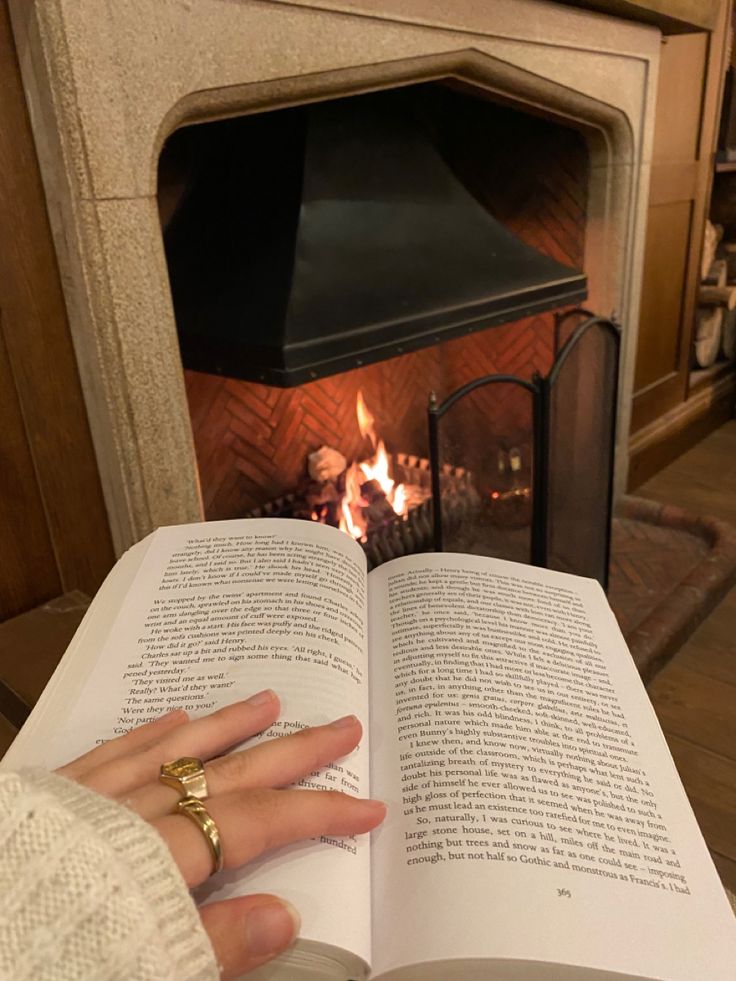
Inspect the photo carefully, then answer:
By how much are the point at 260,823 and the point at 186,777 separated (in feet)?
0.19

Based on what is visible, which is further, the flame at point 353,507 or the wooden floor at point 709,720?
the flame at point 353,507

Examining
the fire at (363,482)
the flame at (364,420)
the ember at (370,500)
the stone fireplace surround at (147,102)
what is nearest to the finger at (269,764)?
the stone fireplace surround at (147,102)

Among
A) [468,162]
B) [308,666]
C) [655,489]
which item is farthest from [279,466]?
[308,666]

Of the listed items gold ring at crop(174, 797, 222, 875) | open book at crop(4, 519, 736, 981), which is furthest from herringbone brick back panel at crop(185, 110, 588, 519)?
gold ring at crop(174, 797, 222, 875)

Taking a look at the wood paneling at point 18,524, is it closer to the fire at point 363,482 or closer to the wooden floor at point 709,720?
the fire at point 363,482

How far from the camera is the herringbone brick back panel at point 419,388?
1.87 m

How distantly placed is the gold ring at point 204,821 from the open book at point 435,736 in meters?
0.04

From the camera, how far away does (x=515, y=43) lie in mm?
1562

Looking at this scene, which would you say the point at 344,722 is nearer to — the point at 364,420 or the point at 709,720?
the point at 709,720

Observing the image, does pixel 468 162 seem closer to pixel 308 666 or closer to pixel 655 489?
pixel 655 489

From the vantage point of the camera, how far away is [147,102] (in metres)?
1.04

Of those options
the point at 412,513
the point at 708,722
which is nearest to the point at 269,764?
the point at 708,722

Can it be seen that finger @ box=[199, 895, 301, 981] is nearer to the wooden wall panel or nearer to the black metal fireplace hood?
the black metal fireplace hood

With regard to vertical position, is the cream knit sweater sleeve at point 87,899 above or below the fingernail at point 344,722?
above
